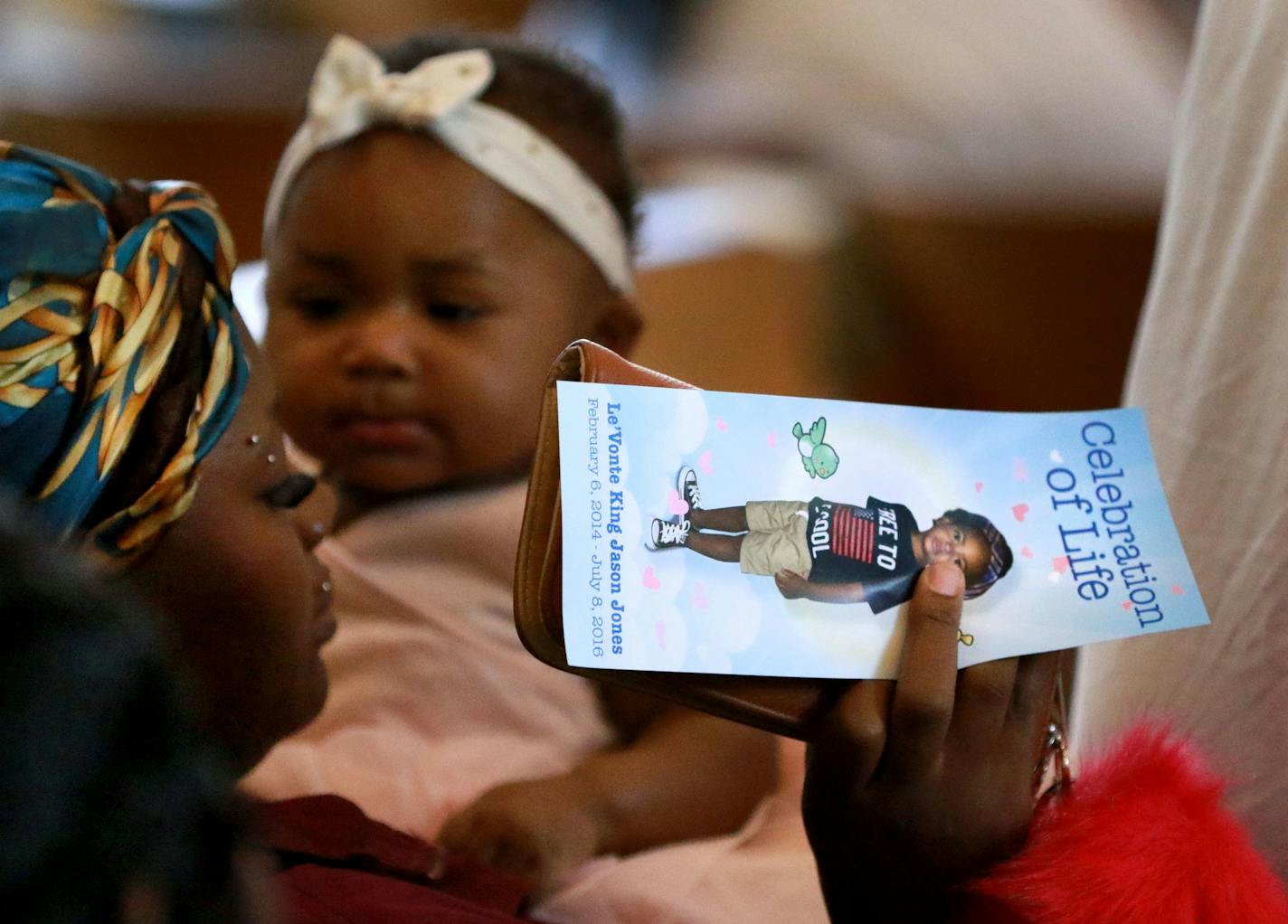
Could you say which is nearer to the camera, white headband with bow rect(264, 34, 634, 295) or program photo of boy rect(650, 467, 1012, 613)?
program photo of boy rect(650, 467, 1012, 613)

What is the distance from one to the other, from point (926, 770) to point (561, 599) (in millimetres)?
212

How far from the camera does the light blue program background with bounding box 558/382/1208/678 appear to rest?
1.76 ft

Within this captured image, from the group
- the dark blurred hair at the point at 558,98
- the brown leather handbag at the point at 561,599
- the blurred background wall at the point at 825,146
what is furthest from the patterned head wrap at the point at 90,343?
the blurred background wall at the point at 825,146

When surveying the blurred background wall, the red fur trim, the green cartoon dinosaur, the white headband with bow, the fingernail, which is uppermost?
the blurred background wall

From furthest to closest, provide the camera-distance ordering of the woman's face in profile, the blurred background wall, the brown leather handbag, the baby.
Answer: the blurred background wall
the baby
the woman's face in profile
the brown leather handbag

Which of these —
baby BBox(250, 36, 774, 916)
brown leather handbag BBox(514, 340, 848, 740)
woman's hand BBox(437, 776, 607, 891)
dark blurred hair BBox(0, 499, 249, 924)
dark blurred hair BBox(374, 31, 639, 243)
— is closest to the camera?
dark blurred hair BBox(0, 499, 249, 924)

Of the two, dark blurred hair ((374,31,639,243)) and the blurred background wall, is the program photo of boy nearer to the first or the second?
dark blurred hair ((374,31,639,243))

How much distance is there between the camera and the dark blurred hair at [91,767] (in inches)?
10.7

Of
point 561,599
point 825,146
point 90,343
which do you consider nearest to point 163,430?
point 90,343

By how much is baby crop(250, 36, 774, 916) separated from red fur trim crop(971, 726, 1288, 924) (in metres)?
0.33

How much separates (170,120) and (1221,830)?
249 cm

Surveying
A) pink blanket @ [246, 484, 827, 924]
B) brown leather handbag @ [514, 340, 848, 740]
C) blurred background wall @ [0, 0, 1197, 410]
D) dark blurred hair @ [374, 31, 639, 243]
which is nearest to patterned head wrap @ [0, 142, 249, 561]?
brown leather handbag @ [514, 340, 848, 740]

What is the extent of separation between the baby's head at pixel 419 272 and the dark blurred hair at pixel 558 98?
14 mm

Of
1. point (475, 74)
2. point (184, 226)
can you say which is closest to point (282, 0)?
point (475, 74)
